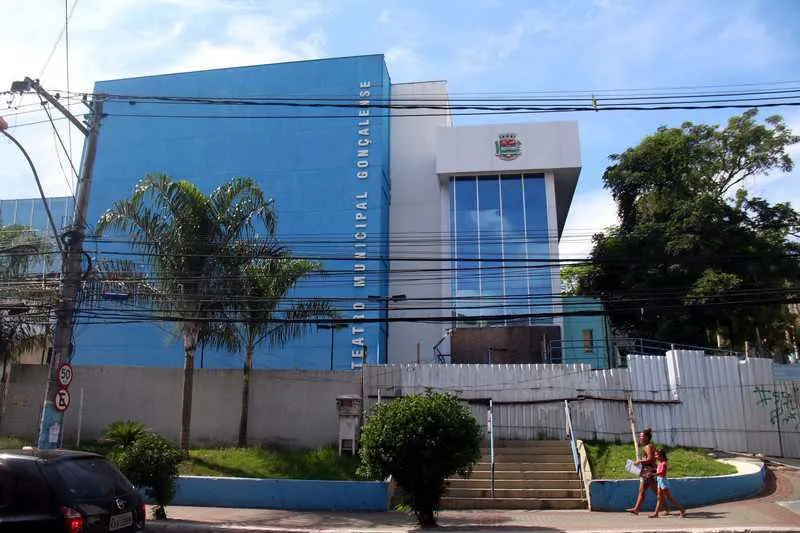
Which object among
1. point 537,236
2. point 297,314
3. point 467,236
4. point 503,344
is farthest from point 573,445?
point 467,236

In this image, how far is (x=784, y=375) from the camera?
19.4 m

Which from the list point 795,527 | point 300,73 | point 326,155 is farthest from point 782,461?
point 300,73

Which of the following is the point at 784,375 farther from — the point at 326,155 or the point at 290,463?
the point at 326,155

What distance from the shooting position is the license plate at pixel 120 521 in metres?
6.44

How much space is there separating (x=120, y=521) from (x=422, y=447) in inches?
183

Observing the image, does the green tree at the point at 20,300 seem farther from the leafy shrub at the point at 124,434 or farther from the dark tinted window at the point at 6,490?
the dark tinted window at the point at 6,490

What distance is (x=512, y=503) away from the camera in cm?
1307

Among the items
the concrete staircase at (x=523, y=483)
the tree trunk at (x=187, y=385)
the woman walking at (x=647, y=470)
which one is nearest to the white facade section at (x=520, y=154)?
the tree trunk at (x=187, y=385)

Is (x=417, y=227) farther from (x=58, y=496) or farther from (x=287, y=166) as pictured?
(x=58, y=496)

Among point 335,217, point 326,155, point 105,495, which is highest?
point 326,155

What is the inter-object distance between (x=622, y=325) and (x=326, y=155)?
1809 cm

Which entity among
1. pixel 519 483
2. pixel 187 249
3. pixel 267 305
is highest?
pixel 187 249

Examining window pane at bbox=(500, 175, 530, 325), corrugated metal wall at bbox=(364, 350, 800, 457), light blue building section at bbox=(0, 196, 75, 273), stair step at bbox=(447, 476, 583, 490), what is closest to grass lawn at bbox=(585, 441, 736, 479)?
stair step at bbox=(447, 476, 583, 490)

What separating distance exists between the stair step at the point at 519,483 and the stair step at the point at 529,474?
11 centimetres
